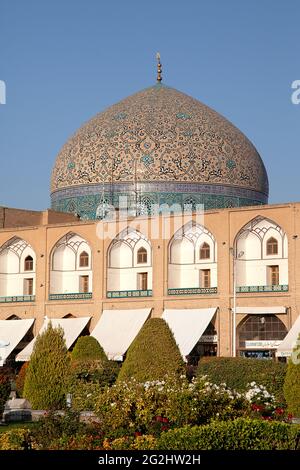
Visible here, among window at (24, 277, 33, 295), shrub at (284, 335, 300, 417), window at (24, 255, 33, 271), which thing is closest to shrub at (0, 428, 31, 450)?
shrub at (284, 335, 300, 417)

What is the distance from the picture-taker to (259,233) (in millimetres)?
30719

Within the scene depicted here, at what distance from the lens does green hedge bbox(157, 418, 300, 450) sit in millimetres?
10531

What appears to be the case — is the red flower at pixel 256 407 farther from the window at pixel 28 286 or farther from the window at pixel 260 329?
the window at pixel 28 286

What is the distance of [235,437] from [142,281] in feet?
72.8

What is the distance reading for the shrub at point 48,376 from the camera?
67.9 ft

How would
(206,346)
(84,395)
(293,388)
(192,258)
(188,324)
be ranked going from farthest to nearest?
(192,258), (206,346), (188,324), (84,395), (293,388)

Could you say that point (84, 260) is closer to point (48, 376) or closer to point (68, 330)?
point (68, 330)

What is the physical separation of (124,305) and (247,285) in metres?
4.32

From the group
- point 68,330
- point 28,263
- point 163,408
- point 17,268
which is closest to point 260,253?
point 68,330

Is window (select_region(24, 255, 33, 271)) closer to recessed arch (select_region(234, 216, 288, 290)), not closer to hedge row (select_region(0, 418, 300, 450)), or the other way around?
recessed arch (select_region(234, 216, 288, 290))

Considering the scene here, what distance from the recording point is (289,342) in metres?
27.5

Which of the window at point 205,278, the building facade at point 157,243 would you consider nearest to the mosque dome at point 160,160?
the building facade at point 157,243

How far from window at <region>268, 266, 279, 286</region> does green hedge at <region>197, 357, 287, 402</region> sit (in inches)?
246
